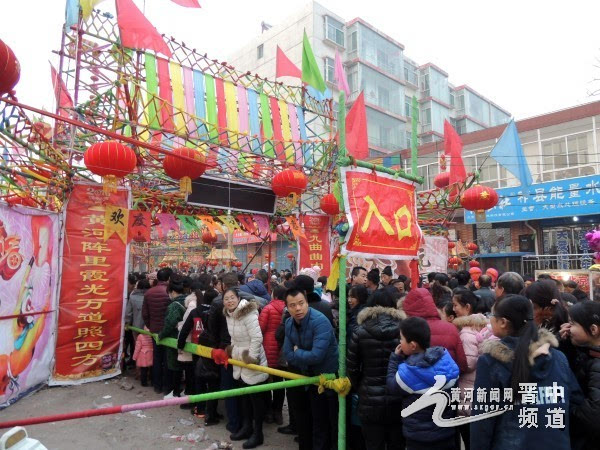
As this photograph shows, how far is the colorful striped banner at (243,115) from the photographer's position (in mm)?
8930

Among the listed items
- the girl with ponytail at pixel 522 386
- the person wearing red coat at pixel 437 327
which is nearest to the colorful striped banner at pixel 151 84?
the person wearing red coat at pixel 437 327

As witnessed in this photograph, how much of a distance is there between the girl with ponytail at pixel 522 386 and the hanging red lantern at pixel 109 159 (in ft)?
16.4

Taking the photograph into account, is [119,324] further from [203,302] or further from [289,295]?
[289,295]

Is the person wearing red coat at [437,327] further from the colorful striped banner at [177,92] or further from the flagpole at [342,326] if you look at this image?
the colorful striped banner at [177,92]

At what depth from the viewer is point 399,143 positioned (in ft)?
101

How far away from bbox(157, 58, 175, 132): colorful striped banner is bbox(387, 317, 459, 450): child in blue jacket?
6.23 meters

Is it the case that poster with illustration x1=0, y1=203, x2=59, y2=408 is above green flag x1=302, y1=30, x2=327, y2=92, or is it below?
below

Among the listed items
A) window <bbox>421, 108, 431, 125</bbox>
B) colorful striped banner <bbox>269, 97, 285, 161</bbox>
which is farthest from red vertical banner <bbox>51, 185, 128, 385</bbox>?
window <bbox>421, 108, 431, 125</bbox>

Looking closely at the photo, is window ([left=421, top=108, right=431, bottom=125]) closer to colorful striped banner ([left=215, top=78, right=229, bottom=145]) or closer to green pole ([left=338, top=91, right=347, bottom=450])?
colorful striped banner ([left=215, top=78, right=229, bottom=145])

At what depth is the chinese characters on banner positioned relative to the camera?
3666 millimetres

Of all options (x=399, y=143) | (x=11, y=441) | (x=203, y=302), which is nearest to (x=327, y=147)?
(x=203, y=302)

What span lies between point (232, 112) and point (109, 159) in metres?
3.79

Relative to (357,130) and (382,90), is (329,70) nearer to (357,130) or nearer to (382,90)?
(382,90)

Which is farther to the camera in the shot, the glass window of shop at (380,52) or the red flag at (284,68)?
the glass window of shop at (380,52)
